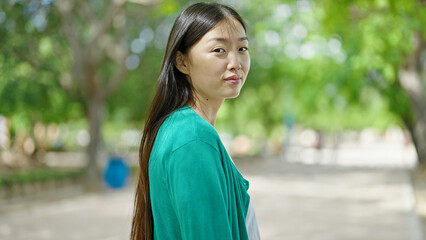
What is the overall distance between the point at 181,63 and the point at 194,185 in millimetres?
465

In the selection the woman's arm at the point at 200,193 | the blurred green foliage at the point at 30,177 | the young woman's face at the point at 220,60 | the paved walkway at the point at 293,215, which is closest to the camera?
the woman's arm at the point at 200,193

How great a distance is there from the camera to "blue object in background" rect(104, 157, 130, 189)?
16.5 meters

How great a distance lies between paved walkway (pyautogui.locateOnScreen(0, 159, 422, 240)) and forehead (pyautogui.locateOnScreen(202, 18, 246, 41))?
485 cm

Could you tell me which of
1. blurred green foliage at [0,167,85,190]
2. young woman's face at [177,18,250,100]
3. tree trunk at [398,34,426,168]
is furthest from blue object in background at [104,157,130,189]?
young woman's face at [177,18,250,100]

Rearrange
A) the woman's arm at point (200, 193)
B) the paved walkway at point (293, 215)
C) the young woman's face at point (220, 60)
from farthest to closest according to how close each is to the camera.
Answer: the paved walkway at point (293, 215) → the young woman's face at point (220, 60) → the woman's arm at point (200, 193)

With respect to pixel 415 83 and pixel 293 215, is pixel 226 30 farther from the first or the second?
pixel 415 83

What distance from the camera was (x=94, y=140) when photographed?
17.1 metres

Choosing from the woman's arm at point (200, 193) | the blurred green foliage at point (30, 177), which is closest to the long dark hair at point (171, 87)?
the woman's arm at point (200, 193)

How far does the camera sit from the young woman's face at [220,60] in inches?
60.8

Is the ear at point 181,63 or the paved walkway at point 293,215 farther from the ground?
the ear at point 181,63

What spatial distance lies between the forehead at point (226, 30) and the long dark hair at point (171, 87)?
0.04ft

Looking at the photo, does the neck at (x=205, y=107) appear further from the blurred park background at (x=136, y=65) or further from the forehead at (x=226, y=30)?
the blurred park background at (x=136, y=65)

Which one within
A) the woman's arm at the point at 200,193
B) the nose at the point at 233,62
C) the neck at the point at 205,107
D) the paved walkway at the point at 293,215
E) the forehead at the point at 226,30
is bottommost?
the paved walkway at the point at 293,215

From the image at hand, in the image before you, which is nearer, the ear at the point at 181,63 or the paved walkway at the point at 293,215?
the ear at the point at 181,63
